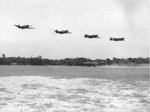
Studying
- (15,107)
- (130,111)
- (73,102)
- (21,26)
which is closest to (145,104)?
(130,111)

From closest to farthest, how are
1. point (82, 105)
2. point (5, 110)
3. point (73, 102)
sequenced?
point (5, 110)
point (82, 105)
point (73, 102)

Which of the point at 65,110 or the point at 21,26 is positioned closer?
the point at 65,110

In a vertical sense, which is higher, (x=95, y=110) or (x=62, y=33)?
(x=62, y=33)

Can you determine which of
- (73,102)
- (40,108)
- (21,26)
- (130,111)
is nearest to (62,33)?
(21,26)

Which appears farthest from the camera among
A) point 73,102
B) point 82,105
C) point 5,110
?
point 73,102

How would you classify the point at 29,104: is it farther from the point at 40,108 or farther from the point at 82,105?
the point at 82,105

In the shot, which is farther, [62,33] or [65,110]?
[62,33]

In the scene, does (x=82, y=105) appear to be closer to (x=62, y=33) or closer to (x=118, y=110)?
(x=118, y=110)

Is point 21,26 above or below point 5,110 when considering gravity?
above
